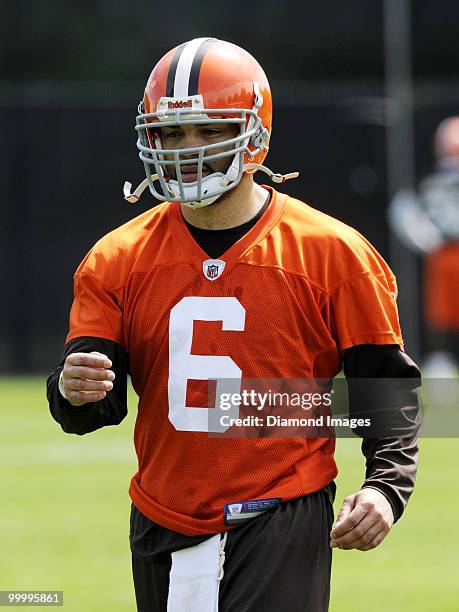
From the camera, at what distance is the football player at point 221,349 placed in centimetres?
353

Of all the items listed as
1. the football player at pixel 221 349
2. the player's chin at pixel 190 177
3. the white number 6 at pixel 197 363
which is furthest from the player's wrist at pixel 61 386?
the player's chin at pixel 190 177

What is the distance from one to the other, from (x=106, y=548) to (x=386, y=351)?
4152mm

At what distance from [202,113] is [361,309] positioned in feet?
2.24

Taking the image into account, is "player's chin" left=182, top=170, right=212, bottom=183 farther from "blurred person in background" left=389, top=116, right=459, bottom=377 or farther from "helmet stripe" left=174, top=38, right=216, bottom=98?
"blurred person in background" left=389, top=116, right=459, bottom=377

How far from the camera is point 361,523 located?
10.8 ft

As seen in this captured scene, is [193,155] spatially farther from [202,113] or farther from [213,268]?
[213,268]

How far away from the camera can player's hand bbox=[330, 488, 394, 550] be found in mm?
3285

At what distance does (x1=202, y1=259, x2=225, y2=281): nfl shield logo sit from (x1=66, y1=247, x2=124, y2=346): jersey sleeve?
239 millimetres

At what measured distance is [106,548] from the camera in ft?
24.2

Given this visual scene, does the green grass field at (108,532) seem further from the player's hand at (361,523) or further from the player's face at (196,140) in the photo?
the player's face at (196,140)

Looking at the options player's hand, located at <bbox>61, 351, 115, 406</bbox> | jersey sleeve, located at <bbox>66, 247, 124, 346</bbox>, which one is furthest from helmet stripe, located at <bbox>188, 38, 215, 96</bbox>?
player's hand, located at <bbox>61, 351, 115, 406</bbox>

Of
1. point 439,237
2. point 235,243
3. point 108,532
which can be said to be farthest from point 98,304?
point 439,237

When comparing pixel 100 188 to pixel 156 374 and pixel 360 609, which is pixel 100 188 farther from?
pixel 156 374

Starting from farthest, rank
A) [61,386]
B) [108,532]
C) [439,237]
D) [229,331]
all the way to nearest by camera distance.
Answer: [439,237] → [108,532] → [229,331] → [61,386]
